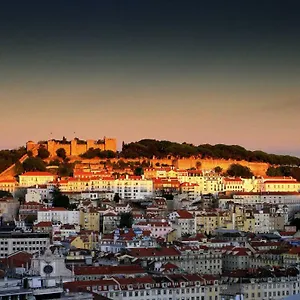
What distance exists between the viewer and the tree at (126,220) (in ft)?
151

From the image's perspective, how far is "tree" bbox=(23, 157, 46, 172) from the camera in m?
62.3

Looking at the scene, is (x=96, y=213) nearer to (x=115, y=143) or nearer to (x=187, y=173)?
(x=187, y=173)

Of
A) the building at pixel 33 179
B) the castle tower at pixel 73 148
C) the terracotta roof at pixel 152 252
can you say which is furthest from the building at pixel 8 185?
the terracotta roof at pixel 152 252

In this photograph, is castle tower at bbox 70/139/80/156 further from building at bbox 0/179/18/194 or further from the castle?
building at bbox 0/179/18/194

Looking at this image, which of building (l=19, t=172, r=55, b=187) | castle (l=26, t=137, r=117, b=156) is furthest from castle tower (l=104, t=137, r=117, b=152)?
building (l=19, t=172, r=55, b=187)

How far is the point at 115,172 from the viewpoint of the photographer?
62719 millimetres

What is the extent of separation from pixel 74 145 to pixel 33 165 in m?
6.13

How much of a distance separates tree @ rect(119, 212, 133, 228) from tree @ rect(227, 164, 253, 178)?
69.4 ft

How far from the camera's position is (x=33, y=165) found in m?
62.6

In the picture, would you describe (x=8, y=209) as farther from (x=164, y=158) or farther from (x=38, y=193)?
(x=164, y=158)

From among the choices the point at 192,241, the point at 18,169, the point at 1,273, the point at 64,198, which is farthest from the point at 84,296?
the point at 18,169

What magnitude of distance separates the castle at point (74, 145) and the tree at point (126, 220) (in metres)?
20.2

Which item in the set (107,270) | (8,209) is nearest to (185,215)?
(8,209)

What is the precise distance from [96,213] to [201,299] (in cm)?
1959
